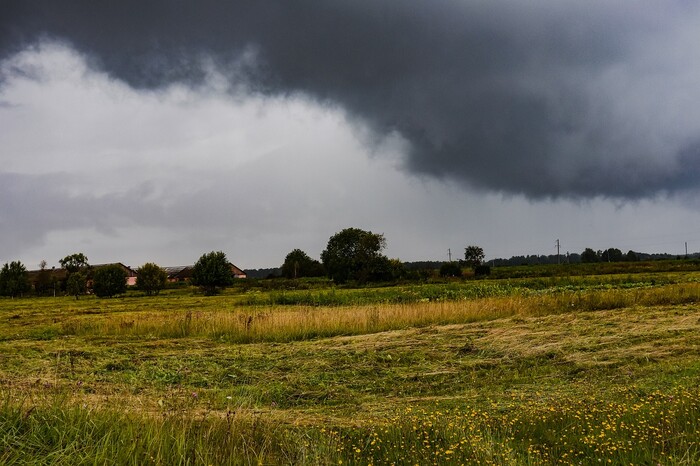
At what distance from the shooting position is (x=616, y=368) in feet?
32.3

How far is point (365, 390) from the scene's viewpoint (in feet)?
30.7

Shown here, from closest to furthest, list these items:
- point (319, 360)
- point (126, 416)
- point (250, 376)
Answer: point (126, 416), point (250, 376), point (319, 360)

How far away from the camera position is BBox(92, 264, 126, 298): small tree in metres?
61.2

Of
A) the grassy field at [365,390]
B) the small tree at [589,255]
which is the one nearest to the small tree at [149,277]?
the grassy field at [365,390]

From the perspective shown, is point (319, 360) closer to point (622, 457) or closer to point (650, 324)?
point (622, 457)

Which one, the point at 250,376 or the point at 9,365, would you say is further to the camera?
the point at 9,365

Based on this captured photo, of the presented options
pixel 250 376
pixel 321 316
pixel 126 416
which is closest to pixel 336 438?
pixel 126 416

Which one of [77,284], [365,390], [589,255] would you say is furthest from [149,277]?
[589,255]

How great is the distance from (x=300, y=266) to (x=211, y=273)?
43637 mm

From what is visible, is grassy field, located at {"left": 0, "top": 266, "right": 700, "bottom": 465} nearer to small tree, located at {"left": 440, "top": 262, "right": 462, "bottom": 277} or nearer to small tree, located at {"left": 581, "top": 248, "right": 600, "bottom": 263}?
small tree, located at {"left": 440, "top": 262, "right": 462, "bottom": 277}

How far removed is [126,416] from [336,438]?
227 cm

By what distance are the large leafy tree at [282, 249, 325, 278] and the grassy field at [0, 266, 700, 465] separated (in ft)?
262

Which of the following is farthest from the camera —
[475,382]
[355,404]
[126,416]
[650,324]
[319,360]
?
[650,324]

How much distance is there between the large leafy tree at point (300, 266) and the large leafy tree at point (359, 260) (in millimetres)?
19683
